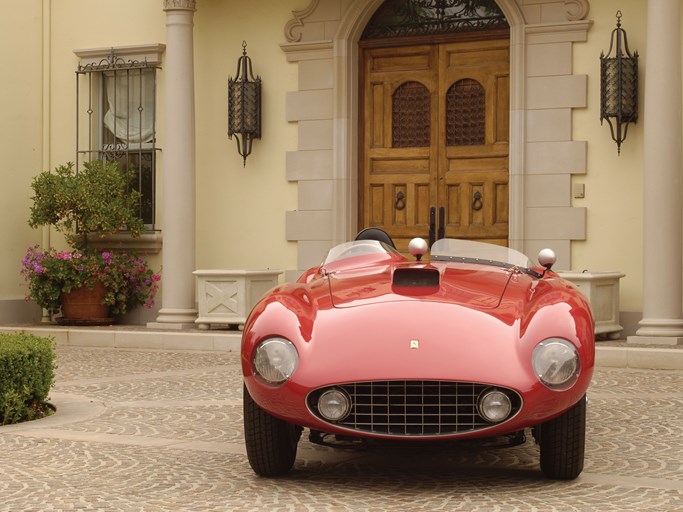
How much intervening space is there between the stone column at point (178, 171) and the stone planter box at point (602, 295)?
456 cm

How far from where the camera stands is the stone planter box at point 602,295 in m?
11.8

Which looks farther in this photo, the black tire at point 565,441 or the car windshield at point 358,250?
the car windshield at point 358,250

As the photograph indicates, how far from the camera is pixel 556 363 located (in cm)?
486

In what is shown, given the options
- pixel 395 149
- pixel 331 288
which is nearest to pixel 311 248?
pixel 395 149

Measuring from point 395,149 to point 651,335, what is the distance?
13.8 ft

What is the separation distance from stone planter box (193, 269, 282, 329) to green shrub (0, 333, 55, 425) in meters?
5.85

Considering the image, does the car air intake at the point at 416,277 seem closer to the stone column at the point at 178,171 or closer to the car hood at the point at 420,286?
A: the car hood at the point at 420,286

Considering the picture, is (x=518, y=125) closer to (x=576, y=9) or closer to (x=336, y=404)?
(x=576, y=9)

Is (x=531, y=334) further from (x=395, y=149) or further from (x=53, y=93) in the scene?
(x=53, y=93)

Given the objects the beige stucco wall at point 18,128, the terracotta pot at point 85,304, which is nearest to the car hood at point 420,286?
the terracotta pot at point 85,304

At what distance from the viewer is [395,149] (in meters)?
14.3

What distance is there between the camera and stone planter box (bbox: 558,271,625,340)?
1181 centimetres

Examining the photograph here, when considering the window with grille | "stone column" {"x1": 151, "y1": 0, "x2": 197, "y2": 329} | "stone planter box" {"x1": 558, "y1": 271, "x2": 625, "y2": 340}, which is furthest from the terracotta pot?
"stone planter box" {"x1": 558, "y1": 271, "x2": 625, "y2": 340}

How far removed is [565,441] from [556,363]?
42 cm
